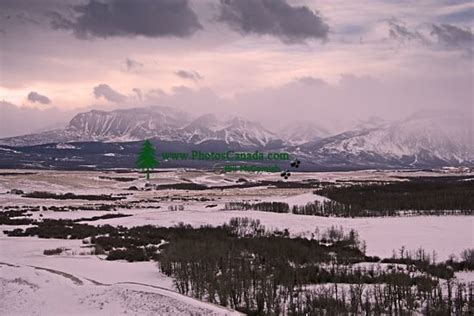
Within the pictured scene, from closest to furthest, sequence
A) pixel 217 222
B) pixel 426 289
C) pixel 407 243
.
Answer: pixel 426 289
pixel 407 243
pixel 217 222

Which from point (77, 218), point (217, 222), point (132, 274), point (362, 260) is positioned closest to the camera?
point (132, 274)

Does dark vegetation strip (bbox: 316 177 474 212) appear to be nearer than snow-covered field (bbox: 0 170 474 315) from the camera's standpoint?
No

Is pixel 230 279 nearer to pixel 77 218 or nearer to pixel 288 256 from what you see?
pixel 288 256

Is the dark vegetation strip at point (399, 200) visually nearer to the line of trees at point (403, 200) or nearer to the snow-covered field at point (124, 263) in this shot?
the line of trees at point (403, 200)

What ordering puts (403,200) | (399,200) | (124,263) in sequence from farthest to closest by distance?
1. (399,200)
2. (403,200)
3. (124,263)

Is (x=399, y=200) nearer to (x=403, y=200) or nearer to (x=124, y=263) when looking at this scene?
(x=403, y=200)

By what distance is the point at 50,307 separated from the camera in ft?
72.4

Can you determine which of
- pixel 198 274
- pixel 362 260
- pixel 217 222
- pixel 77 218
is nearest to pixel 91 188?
pixel 77 218

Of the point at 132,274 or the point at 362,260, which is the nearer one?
the point at 132,274

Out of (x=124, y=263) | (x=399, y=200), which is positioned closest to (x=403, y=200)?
(x=399, y=200)

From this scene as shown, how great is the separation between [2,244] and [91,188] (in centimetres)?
7873

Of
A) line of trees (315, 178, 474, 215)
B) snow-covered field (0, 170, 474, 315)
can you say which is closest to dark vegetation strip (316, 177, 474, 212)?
line of trees (315, 178, 474, 215)

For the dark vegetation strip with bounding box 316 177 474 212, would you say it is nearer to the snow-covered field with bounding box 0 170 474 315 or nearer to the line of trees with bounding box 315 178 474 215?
the line of trees with bounding box 315 178 474 215

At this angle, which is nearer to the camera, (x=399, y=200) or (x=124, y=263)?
(x=124, y=263)
